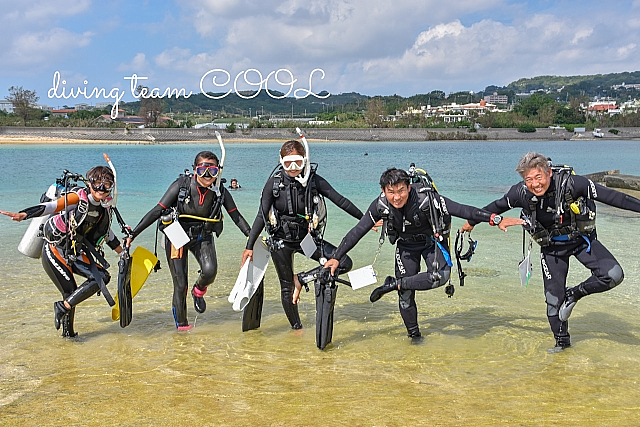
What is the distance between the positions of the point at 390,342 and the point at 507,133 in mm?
124250

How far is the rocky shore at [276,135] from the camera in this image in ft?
306

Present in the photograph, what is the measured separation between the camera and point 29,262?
9.98 meters

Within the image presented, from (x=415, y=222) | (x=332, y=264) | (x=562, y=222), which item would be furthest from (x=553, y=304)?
(x=332, y=264)

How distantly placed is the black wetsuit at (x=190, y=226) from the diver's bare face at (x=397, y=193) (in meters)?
1.70

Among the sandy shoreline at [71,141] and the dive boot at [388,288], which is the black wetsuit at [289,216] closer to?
the dive boot at [388,288]

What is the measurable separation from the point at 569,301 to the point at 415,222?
1608 millimetres

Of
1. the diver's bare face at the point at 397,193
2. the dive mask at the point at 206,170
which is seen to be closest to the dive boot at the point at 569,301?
the diver's bare face at the point at 397,193

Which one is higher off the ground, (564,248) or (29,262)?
(564,248)

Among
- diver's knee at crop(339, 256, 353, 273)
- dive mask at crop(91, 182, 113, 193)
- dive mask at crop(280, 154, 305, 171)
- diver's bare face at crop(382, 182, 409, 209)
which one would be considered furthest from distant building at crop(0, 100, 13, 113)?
diver's bare face at crop(382, 182, 409, 209)

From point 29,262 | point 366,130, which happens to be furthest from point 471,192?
point 366,130

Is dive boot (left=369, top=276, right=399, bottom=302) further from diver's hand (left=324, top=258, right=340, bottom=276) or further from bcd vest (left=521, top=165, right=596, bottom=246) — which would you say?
bcd vest (left=521, top=165, right=596, bottom=246)

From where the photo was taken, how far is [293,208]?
5840 millimetres

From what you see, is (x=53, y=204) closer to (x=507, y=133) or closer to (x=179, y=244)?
(x=179, y=244)

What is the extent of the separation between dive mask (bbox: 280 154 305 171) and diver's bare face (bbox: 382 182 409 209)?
949 mm
